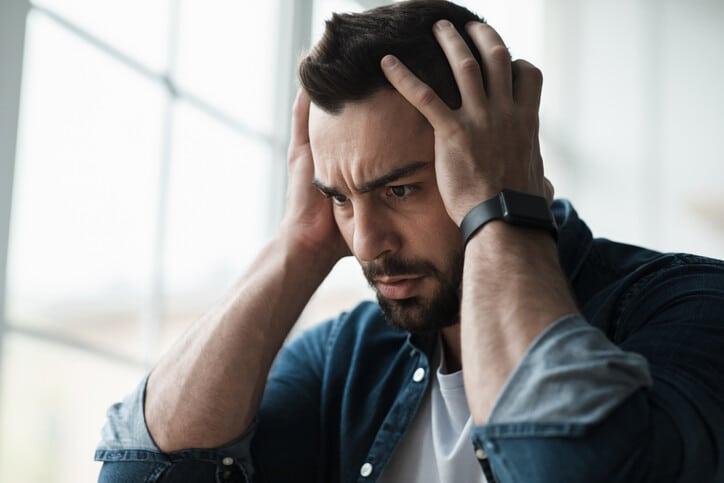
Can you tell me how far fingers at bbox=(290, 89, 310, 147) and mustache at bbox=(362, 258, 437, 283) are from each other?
1.25 feet

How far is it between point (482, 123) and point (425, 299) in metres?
0.36

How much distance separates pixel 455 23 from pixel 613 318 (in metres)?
0.58

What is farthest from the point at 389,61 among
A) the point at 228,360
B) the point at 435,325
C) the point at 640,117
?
the point at 640,117

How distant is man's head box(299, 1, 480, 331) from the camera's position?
1.65 meters

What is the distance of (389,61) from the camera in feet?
5.36

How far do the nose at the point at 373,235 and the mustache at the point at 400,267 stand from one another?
21 mm

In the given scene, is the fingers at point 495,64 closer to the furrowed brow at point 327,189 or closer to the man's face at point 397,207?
the man's face at point 397,207

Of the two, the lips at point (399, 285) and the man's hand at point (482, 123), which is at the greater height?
the man's hand at point (482, 123)

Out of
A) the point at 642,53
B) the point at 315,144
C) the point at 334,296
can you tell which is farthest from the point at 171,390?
the point at 642,53

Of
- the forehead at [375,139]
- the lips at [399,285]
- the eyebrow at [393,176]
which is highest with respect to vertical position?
the forehead at [375,139]

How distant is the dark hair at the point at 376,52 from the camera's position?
1.69 metres

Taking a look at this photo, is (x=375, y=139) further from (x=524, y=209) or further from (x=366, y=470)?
(x=366, y=470)

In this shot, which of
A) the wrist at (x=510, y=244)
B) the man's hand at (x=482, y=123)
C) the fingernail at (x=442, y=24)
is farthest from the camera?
the fingernail at (x=442, y=24)

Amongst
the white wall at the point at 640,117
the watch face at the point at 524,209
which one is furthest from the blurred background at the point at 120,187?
the white wall at the point at 640,117
